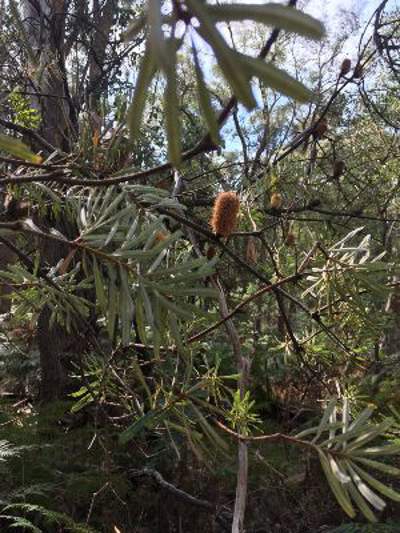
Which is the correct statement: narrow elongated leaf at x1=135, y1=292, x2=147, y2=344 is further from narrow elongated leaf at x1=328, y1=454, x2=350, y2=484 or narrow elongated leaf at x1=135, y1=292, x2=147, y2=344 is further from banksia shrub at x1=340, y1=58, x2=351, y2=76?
banksia shrub at x1=340, y1=58, x2=351, y2=76

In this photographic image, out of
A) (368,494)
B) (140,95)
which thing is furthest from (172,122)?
(368,494)

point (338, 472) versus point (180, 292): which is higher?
point (180, 292)

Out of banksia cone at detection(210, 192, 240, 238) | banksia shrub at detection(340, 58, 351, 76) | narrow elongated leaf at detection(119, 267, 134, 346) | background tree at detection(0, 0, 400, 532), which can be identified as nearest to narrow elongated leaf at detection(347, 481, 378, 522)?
background tree at detection(0, 0, 400, 532)

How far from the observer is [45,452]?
258 cm

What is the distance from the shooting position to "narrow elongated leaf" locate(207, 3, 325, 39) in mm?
233

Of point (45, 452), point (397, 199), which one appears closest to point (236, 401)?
point (45, 452)

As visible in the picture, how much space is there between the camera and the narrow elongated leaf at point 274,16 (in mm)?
233

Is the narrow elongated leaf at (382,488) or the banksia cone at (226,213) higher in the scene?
the banksia cone at (226,213)

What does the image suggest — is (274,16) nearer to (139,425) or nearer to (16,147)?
(16,147)

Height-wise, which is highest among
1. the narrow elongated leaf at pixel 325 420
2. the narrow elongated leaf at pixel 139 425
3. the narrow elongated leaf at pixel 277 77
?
the narrow elongated leaf at pixel 277 77

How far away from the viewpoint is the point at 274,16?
0.80ft

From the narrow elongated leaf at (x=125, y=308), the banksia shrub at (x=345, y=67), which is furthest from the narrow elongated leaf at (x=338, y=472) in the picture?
the banksia shrub at (x=345, y=67)

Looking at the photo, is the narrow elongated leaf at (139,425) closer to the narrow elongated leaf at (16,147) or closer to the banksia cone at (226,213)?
the banksia cone at (226,213)

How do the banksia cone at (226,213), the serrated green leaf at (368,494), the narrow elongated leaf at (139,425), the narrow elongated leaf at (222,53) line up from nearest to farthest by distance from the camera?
the narrow elongated leaf at (222,53) → the serrated green leaf at (368,494) → the narrow elongated leaf at (139,425) → the banksia cone at (226,213)
